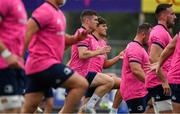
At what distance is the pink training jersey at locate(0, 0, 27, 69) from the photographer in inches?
379

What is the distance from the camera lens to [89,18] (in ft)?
49.5

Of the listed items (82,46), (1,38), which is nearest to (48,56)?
(1,38)

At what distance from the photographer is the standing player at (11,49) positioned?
9586 millimetres

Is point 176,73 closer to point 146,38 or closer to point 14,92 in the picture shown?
point 146,38

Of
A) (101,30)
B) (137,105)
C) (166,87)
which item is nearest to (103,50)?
(137,105)

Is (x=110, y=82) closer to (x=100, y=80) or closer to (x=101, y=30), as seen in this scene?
(x=100, y=80)

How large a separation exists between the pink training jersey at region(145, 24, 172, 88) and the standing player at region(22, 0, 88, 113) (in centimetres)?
303

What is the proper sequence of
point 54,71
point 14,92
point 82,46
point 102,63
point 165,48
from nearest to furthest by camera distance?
point 14,92, point 54,71, point 165,48, point 82,46, point 102,63

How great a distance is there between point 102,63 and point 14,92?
605 centimetres

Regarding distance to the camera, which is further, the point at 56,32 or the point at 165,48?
the point at 165,48

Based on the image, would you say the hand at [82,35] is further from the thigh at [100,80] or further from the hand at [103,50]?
the thigh at [100,80]

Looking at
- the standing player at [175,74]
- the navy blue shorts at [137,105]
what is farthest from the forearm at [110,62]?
the standing player at [175,74]

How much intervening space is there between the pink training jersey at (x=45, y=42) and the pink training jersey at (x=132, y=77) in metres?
3.66

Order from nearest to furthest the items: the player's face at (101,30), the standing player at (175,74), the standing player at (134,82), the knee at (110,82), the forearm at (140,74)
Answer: the standing player at (175,74) → the forearm at (140,74) → the standing player at (134,82) → the knee at (110,82) → the player's face at (101,30)
